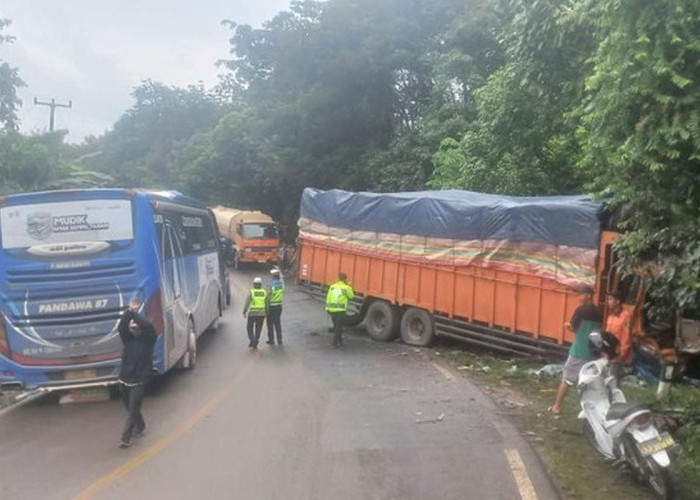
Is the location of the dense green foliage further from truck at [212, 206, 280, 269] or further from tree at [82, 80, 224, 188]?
tree at [82, 80, 224, 188]

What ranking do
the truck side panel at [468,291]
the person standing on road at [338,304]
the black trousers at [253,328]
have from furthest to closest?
the black trousers at [253,328]
the person standing on road at [338,304]
the truck side panel at [468,291]

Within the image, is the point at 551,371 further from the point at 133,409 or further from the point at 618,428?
the point at 133,409

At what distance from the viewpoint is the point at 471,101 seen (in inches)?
1118

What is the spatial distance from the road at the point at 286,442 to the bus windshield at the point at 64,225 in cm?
236

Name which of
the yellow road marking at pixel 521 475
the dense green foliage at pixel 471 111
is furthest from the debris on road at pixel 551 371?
the yellow road marking at pixel 521 475

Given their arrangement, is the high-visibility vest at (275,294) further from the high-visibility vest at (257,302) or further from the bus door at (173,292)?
the bus door at (173,292)

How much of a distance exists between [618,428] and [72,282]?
7.49 m

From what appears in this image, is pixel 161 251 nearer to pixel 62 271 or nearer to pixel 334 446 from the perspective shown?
pixel 62 271

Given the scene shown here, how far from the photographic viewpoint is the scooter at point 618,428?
6105 mm

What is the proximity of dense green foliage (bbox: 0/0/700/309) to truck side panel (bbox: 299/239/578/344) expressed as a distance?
2.89m

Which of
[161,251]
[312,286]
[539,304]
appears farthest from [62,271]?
[312,286]

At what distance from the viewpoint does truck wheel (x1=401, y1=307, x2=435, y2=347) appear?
15289 millimetres

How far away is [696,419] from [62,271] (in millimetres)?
8180

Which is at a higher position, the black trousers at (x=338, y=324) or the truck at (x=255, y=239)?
the truck at (x=255, y=239)
